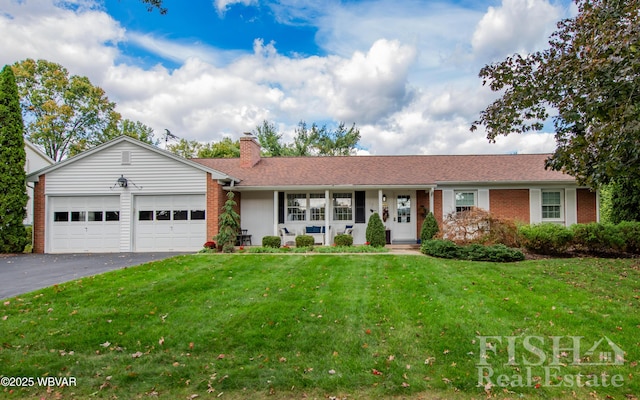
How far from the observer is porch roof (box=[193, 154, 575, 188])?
15.1 m

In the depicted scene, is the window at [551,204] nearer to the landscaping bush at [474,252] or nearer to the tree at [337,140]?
the landscaping bush at [474,252]

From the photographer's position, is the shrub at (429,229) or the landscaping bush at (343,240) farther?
the landscaping bush at (343,240)

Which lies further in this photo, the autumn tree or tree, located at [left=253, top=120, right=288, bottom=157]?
tree, located at [left=253, top=120, right=288, bottom=157]

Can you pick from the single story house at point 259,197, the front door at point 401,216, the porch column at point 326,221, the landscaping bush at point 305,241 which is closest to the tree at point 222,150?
the single story house at point 259,197

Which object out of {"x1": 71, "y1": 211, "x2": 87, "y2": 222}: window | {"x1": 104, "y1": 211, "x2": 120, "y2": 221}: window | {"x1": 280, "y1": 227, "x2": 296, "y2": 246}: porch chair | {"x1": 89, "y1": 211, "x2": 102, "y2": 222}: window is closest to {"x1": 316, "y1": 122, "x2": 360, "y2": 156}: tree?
{"x1": 280, "y1": 227, "x2": 296, "y2": 246}: porch chair

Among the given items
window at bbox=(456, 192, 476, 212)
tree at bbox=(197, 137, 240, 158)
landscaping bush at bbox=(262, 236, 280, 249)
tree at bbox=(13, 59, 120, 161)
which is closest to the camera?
landscaping bush at bbox=(262, 236, 280, 249)

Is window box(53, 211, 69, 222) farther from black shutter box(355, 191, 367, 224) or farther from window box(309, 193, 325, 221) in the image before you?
black shutter box(355, 191, 367, 224)

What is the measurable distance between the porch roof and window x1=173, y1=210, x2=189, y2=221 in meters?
2.64

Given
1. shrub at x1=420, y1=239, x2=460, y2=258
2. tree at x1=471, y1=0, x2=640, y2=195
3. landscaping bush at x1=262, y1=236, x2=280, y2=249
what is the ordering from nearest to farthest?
1. tree at x1=471, y1=0, x2=640, y2=195
2. shrub at x1=420, y1=239, x2=460, y2=258
3. landscaping bush at x1=262, y1=236, x2=280, y2=249

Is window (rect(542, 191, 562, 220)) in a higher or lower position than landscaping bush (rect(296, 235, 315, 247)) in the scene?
higher

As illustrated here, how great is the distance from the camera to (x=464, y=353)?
→ 4148 millimetres

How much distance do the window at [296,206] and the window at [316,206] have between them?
285mm

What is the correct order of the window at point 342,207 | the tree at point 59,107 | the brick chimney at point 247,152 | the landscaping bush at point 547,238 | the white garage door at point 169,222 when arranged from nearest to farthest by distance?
1. the landscaping bush at point 547,238
2. the white garage door at point 169,222
3. the window at point 342,207
4. the brick chimney at point 247,152
5. the tree at point 59,107

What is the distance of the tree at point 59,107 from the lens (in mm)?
28172
